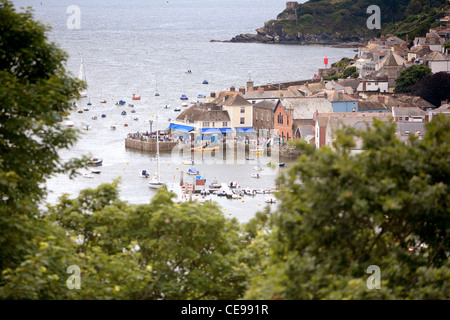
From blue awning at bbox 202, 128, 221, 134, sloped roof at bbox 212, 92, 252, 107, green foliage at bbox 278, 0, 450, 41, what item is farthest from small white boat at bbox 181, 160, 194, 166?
green foliage at bbox 278, 0, 450, 41

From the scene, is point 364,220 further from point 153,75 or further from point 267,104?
point 153,75

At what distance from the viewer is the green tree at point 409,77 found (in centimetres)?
5838

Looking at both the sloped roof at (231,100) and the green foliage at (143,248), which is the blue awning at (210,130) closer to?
the sloped roof at (231,100)

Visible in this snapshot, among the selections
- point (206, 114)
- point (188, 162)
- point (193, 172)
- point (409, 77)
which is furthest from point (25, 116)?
point (409, 77)

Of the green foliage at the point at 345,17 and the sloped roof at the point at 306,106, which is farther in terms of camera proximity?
the green foliage at the point at 345,17

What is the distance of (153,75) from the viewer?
278 feet

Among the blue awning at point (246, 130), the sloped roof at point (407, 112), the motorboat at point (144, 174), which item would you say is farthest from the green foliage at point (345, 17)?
the motorboat at point (144, 174)

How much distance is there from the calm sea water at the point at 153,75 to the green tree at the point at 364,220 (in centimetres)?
358

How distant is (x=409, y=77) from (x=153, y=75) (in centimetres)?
3394

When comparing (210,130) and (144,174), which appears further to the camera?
(210,130)

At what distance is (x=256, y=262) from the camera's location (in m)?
11.8

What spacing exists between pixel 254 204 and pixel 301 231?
21.6m

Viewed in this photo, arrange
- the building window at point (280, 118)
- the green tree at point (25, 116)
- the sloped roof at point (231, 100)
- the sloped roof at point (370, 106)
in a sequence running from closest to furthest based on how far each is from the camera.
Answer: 1. the green tree at point (25, 116)
2. the building window at point (280, 118)
3. the sloped roof at point (370, 106)
4. the sloped roof at point (231, 100)
